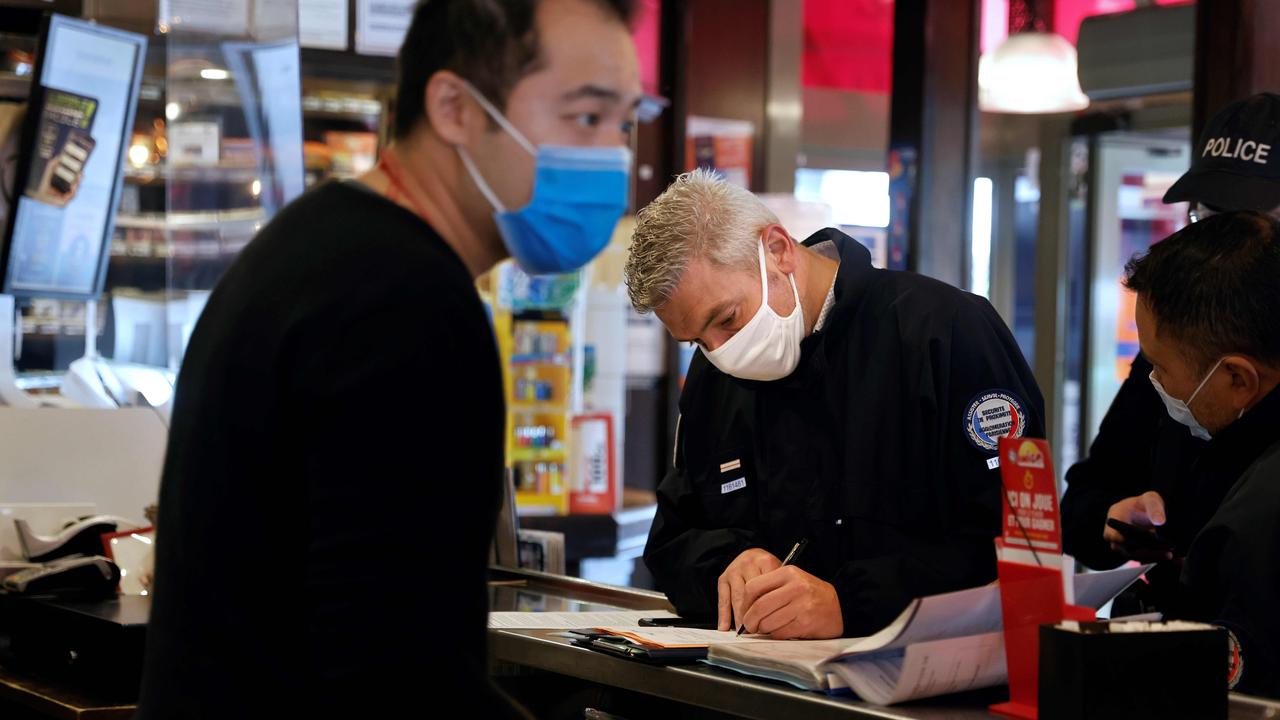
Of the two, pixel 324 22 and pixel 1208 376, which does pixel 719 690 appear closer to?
pixel 1208 376

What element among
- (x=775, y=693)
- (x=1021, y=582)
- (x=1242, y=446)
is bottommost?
(x=775, y=693)

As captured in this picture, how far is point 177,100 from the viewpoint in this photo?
5.02m

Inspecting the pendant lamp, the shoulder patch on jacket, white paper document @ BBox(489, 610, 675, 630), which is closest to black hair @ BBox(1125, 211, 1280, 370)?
the shoulder patch on jacket

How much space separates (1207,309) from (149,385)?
322 centimetres

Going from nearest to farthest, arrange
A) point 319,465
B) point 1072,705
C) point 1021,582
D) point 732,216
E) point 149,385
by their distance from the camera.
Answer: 1. point 319,465
2. point 1072,705
3. point 1021,582
4. point 732,216
5. point 149,385

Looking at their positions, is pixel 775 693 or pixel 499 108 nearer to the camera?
pixel 499 108

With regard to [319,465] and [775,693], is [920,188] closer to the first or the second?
[775,693]

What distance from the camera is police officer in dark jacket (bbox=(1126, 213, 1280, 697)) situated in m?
1.99

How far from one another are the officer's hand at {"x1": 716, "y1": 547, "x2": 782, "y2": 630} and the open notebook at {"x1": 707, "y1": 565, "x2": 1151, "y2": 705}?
0.40m

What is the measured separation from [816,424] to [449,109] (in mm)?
1412

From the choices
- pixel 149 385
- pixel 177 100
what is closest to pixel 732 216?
pixel 149 385

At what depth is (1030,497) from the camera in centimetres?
187

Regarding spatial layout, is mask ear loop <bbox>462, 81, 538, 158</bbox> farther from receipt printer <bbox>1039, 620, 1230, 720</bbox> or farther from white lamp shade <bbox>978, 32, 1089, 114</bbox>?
white lamp shade <bbox>978, 32, 1089, 114</bbox>

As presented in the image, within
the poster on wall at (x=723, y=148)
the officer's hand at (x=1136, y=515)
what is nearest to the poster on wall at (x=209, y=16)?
the officer's hand at (x=1136, y=515)
